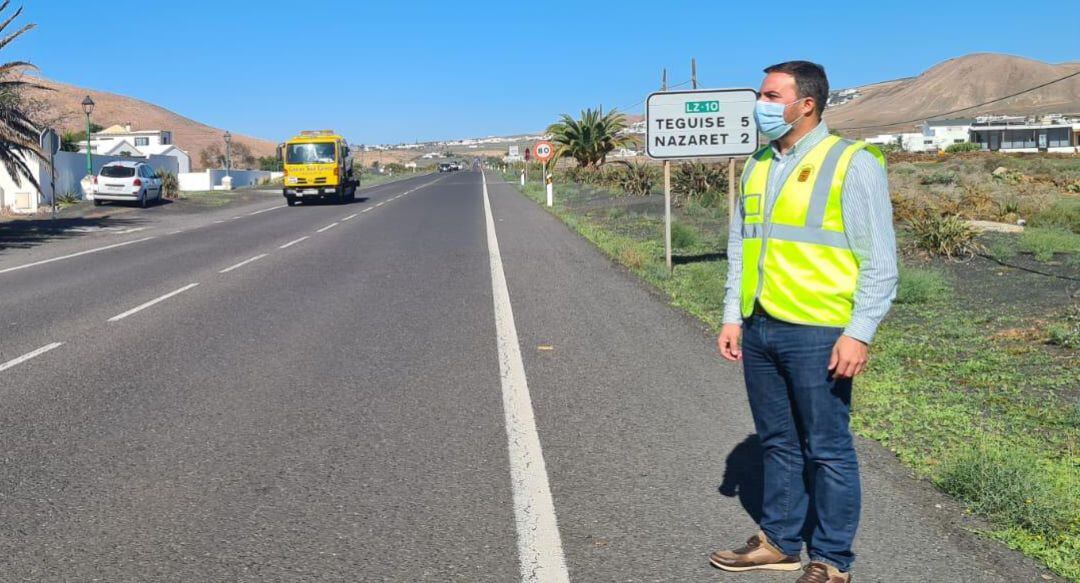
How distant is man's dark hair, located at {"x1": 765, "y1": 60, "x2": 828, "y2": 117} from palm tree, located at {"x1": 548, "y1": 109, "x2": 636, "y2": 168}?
45.2m

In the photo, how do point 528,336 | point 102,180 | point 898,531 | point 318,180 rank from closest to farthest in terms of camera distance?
point 898,531 < point 528,336 < point 102,180 < point 318,180

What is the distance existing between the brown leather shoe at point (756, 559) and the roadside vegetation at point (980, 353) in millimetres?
1014

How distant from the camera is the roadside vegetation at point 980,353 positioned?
497cm

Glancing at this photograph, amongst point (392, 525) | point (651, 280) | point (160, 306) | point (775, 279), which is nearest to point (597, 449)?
point (392, 525)

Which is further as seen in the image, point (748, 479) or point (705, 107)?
point (705, 107)

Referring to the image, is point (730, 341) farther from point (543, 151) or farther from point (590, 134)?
A: point (590, 134)

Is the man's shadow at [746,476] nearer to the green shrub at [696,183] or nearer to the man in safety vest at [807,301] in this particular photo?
the man in safety vest at [807,301]

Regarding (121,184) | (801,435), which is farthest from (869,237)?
(121,184)

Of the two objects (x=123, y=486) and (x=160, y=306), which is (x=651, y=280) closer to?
(x=160, y=306)

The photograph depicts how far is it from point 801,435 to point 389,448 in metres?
2.64

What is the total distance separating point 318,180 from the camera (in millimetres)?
38688

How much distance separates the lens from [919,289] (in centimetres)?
1149

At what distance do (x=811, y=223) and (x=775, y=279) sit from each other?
25cm

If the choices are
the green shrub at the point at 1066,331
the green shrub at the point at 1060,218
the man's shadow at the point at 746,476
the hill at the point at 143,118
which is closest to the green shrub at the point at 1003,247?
the green shrub at the point at 1060,218
